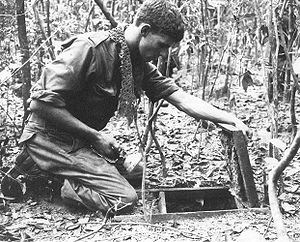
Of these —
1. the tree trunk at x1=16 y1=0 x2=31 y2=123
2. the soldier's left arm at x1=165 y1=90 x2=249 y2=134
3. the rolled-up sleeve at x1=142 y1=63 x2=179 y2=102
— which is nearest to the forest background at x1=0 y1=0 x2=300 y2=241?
the tree trunk at x1=16 y1=0 x2=31 y2=123

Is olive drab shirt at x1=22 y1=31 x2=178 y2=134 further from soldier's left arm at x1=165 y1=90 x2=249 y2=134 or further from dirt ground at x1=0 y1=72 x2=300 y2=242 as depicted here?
dirt ground at x1=0 y1=72 x2=300 y2=242

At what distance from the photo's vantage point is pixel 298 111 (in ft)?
18.3

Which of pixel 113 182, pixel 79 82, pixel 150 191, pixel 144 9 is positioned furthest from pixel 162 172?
pixel 144 9

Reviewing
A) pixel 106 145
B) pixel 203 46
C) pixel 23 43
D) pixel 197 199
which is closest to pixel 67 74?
pixel 106 145

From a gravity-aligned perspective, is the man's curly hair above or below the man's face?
above

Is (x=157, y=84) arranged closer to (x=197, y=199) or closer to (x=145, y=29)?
(x=145, y=29)

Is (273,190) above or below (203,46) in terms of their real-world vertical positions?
below

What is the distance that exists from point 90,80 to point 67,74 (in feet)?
0.74

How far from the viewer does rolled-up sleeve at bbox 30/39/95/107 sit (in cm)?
341

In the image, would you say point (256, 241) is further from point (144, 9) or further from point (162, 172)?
point (162, 172)

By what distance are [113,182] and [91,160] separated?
0.80 ft

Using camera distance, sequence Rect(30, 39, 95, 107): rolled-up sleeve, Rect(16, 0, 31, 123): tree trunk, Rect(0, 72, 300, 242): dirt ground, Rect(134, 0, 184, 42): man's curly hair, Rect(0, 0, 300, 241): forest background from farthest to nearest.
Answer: Rect(16, 0, 31, 123): tree trunk < Rect(0, 0, 300, 241): forest background < Rect(30, 39, 95, 107): rolled-up sleeve < Rect(134, 0, 184, 42): man's curly hair < Rect(0, 72, 300, 242): dirt ground

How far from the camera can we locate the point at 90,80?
11.7 feet

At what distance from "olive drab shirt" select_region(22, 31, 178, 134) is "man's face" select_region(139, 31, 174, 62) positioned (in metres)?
0.21
